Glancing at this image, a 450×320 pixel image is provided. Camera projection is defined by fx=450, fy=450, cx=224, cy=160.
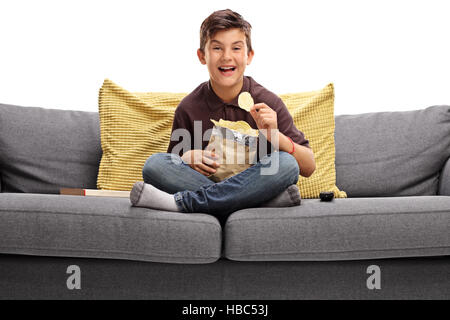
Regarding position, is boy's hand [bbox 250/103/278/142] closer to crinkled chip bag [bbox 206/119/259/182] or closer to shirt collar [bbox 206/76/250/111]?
crinkled chip bag [bbox 206/119/259/182]

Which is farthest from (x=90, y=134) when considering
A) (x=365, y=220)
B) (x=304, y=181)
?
(x=365, y=220)

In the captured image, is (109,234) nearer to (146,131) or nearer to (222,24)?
(146,131)

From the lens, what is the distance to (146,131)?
6.26ft

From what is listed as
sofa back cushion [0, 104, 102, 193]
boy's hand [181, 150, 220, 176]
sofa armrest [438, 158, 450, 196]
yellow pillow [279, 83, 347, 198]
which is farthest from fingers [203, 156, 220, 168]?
sofa armrest [438, 158, 450, 196]

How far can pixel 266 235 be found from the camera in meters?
1.27

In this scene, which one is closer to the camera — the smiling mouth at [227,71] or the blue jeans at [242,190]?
the blue jeans at [242,190]

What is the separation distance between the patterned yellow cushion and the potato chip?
0.30m

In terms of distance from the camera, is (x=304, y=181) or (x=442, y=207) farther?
(x=304, y=181)

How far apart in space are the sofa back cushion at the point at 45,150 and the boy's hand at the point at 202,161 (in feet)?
1.97

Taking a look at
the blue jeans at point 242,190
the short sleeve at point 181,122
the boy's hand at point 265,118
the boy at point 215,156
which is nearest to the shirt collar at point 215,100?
the boy at point 215,156

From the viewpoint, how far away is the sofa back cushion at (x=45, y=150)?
184 centimetres

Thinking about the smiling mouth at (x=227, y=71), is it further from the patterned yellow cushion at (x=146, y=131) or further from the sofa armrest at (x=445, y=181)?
the sofa armrest at (x=445, y=181)
